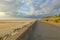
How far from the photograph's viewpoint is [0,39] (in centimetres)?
433
